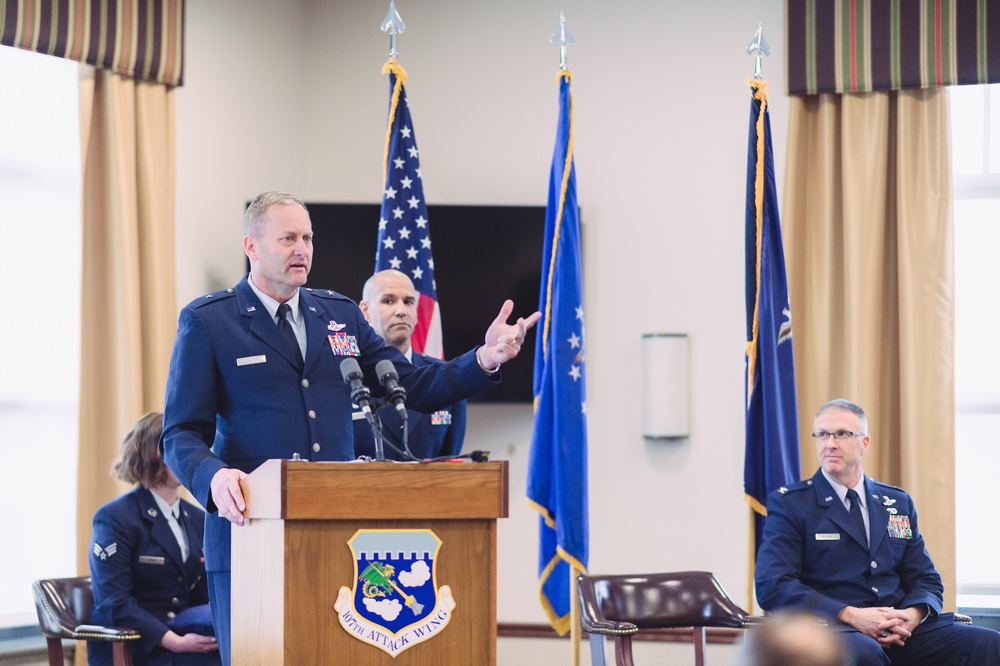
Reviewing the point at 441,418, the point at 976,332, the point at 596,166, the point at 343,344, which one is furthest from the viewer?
the point at 596,166

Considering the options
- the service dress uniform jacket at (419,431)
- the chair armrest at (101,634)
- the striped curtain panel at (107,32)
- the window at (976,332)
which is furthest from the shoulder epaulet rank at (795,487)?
the striped curtain panel at (107,32)

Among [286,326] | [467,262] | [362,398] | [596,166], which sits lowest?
[362,398]

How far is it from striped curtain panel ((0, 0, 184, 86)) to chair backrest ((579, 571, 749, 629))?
2835 millimetres

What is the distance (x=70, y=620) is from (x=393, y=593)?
2223mm

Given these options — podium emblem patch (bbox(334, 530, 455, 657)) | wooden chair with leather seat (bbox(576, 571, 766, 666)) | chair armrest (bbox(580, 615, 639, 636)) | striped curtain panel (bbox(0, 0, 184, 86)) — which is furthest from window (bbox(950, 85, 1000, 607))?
podium emblem patch (bbox(334, 530, 455, 657))

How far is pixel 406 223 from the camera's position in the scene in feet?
16.8

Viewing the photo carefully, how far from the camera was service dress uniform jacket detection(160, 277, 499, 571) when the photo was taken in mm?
2467

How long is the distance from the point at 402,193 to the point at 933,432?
2.57m

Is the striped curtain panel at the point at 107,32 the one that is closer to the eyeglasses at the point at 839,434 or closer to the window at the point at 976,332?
the eyeglasses at the point at 839,434

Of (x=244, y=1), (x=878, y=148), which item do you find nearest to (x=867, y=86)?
(x=878, y=148)

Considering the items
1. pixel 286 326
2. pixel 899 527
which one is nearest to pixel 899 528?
pixel 899 527

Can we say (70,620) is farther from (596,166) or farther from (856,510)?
(596,166)

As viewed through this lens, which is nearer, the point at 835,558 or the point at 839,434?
the point at 835,558

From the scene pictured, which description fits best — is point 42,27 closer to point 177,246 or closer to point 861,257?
point 177,246
